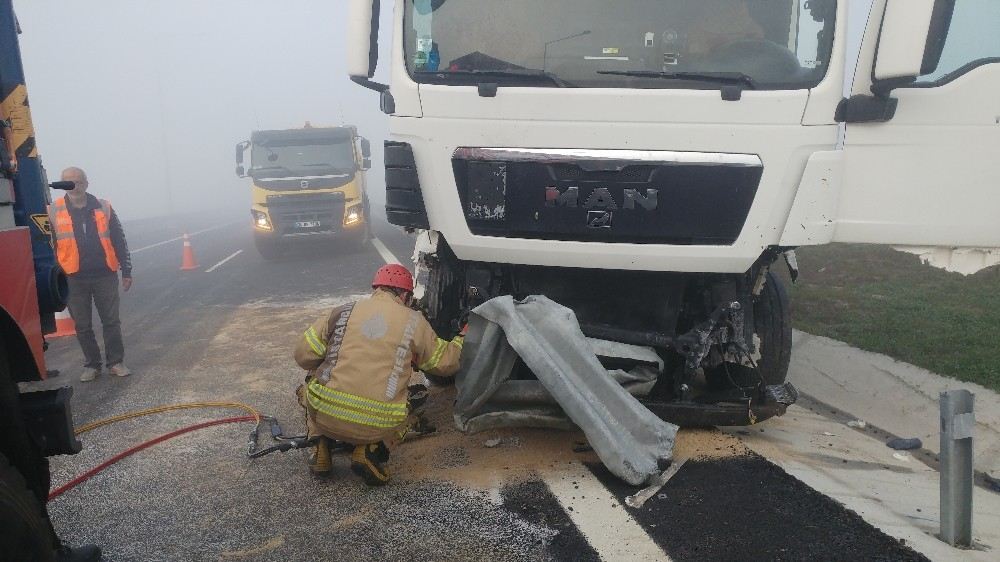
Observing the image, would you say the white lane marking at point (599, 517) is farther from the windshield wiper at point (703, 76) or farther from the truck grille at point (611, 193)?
the windshield wiper at point (703, 76)

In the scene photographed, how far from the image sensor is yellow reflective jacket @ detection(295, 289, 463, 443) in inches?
148

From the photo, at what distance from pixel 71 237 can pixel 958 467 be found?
687 cm

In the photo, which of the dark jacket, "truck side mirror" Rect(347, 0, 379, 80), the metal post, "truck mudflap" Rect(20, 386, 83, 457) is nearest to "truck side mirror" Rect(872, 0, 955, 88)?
the metal post

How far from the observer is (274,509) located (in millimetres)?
3693

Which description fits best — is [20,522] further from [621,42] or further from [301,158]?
[301,158]

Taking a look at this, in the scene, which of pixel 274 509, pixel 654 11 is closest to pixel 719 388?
pixel 654 11

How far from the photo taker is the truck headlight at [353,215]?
15.0 metres

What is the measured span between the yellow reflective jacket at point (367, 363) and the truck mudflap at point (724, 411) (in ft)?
3.93

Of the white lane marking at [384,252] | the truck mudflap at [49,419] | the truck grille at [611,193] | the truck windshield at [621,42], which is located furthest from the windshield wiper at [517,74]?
the white lane marking at [384,252]

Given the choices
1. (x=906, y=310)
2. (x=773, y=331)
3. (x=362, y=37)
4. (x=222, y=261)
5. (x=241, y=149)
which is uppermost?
(x=362, y=37)

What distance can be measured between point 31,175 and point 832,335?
239 inches

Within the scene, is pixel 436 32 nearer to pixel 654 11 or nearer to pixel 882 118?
pixel 654 11

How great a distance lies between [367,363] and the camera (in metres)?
3.80

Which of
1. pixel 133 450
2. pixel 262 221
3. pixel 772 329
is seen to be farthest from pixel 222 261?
pixel 772 329
